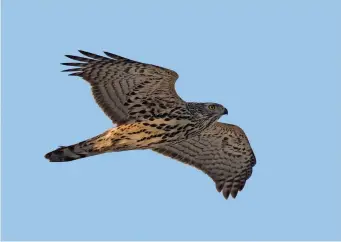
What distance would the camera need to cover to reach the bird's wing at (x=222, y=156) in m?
16.6

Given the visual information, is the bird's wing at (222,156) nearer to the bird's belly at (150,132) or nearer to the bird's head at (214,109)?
the bird's head at (214,109)

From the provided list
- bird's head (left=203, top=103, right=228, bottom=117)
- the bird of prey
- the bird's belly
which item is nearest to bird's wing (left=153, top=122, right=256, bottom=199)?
the bird of prey

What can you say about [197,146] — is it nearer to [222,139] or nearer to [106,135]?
[222,139]

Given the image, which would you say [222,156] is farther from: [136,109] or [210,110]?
[136,109]

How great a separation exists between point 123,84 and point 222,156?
2.96 m

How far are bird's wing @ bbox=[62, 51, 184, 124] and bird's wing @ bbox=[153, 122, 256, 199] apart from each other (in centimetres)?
158

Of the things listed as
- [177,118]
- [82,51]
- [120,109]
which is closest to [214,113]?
[177,118]

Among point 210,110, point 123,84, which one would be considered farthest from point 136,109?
point 210,110

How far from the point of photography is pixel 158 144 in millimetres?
15086

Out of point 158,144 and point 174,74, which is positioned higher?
point 174,74

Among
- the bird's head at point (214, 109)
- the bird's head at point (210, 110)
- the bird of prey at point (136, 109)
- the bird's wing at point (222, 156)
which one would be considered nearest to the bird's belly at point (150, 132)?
the bird of prey at point (136, 109)

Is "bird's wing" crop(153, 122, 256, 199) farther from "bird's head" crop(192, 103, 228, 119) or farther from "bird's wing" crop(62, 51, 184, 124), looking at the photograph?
"bird's wing" crop(62, 51, 184, 124)

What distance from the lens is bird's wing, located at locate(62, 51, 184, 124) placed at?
49.0ft

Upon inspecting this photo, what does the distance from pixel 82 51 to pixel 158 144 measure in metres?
Answer: 2.18
